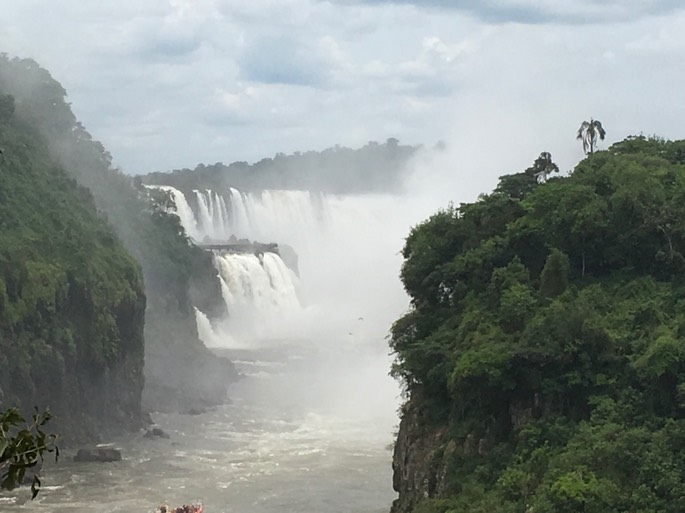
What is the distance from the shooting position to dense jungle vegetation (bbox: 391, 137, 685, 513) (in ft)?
81.8

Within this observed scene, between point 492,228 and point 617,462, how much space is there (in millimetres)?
13469

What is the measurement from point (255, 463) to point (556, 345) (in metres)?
22.3

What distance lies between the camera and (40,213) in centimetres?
6084

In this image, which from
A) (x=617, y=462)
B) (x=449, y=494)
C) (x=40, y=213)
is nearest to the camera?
(x=617, y=462)

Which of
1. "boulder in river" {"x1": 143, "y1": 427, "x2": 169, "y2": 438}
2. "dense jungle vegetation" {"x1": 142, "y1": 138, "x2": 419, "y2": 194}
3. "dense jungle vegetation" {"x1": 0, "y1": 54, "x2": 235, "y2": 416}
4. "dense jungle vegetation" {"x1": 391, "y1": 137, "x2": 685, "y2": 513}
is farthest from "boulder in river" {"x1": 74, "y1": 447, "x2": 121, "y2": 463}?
"dense jungle vegetation" {"x1": 142, "y1": 138, "x2": 419, "y2": 194}

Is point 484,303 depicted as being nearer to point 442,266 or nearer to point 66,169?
point 442,266

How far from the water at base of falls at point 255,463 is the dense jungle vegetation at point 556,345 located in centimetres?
1007

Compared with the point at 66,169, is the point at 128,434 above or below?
below

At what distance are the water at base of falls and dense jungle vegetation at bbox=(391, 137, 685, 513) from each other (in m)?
10.1

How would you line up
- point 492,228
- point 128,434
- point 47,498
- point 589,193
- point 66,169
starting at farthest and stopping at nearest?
point 66,169 → point 128,434 → point 47,498 → point 492,228 → point 589,193

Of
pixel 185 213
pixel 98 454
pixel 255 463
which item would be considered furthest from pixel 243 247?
pixel 255 463

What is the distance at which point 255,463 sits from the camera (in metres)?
48.0

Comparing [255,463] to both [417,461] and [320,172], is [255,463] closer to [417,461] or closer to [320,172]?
[417,461]

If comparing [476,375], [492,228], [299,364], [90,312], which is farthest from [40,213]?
[476,375]
